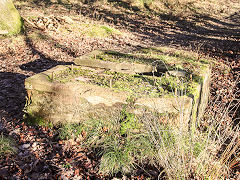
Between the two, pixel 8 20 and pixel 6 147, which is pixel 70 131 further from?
pixel 8 20

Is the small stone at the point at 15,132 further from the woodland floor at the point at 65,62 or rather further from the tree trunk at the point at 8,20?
the tree trunk at the point at 8,20

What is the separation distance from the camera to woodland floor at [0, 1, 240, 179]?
309 cm

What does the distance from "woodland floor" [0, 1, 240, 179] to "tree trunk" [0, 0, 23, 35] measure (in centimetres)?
39

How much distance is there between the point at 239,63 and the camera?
334 inches

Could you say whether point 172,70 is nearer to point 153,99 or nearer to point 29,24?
point 153,99

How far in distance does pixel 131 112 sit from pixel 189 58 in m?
3.33

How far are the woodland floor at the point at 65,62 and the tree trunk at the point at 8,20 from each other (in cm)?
39

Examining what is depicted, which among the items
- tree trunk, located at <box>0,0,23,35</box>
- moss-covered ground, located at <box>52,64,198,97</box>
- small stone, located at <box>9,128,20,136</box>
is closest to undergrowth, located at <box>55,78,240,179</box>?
moss-covered ground, located at <box>52,64,198,97</box>

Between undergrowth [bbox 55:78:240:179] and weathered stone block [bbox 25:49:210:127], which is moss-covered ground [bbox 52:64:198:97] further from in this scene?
undergrowth [bbox 55:78:240:179]

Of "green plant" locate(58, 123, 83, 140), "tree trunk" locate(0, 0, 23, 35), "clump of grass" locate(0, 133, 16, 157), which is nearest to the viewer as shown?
"clump of grass" locate(0, 133, 16, 157)

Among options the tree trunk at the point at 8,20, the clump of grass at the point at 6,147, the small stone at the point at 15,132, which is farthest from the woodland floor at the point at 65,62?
the tree trunk at the point at 8,20

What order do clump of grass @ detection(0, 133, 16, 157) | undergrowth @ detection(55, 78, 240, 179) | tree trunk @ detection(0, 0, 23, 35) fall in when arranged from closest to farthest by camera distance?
undergrowth @ detection(55, 78, 240, 179) < clump of grass @ detection(0, 133, 16, 157) < tree trunk @ detection(0, 0, 23, 35)

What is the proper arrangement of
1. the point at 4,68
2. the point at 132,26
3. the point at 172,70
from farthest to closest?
the point at 132,26
the point at 4,68
the point at 172,70

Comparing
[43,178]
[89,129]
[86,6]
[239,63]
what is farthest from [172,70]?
[86,6]
